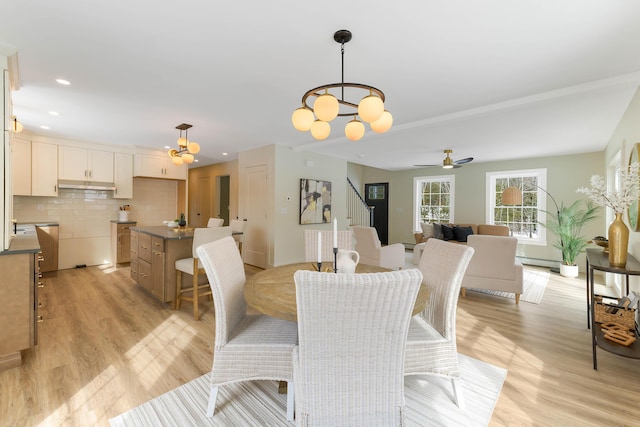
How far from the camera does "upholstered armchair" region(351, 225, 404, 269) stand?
454 cm

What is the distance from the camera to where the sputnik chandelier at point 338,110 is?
166 centimetres

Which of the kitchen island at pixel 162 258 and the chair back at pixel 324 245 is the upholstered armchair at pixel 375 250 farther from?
the kitchen island at pixel 162 258

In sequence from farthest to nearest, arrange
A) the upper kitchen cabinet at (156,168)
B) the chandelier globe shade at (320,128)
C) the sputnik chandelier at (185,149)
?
the upper kitchen cabinet at (156,168) < the sputnik chandelier at (185,149) < the chandelier globe shade at (320,128)

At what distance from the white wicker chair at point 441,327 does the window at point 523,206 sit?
5603 mm

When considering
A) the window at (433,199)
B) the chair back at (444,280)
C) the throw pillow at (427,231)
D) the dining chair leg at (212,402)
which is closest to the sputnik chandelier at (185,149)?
the dining chair leg at (212,402)

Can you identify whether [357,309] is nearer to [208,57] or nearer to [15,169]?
[208,57]

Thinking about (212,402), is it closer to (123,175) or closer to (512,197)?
(123,175)

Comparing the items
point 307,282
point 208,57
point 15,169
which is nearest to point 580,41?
point 307,282

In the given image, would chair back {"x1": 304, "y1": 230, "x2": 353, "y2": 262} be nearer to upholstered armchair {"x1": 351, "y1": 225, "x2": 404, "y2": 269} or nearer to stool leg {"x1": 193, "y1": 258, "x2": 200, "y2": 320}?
stool leg {"x1": 193, "y1": 258, "x2": 200, "y2": 320}

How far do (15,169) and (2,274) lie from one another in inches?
142

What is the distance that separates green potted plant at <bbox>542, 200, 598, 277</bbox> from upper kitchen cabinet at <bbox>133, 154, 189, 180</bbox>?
754 cm

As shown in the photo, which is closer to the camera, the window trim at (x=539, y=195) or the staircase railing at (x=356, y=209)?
the window trim at (x=539, y=195)

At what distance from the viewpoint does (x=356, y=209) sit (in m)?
7.93

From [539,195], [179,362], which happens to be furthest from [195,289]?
[539,195]
